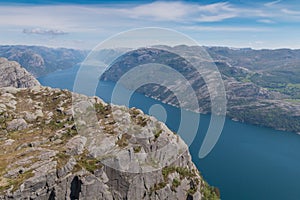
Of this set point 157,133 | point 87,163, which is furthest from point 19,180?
point 157,133

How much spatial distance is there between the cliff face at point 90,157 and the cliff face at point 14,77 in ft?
233

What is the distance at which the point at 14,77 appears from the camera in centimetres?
14175

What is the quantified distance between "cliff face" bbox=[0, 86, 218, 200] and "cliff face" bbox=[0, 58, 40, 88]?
7092cm

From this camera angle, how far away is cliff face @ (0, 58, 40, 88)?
13862 cm

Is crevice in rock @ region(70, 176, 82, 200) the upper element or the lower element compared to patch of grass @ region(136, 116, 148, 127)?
lower

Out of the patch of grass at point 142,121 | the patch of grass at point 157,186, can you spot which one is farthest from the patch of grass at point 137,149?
the patch of grass at point 142,121

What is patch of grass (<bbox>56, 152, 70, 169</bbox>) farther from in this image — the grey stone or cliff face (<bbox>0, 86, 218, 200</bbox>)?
the grey stone

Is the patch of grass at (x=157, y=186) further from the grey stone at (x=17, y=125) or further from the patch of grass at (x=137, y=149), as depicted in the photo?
the grey stone at (x=17, y=125)

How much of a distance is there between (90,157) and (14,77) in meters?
111

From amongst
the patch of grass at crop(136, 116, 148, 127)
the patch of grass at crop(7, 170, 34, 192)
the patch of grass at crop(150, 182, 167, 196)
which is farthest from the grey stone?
the patch of grass at crop(150, 182, 167, 196)

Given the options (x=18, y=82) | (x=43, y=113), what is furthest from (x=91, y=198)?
(x=18, y=82)

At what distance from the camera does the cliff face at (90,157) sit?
4556 centimetres

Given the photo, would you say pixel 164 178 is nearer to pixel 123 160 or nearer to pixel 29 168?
pixel 123 160

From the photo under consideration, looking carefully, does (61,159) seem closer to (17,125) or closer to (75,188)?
(75,188)
